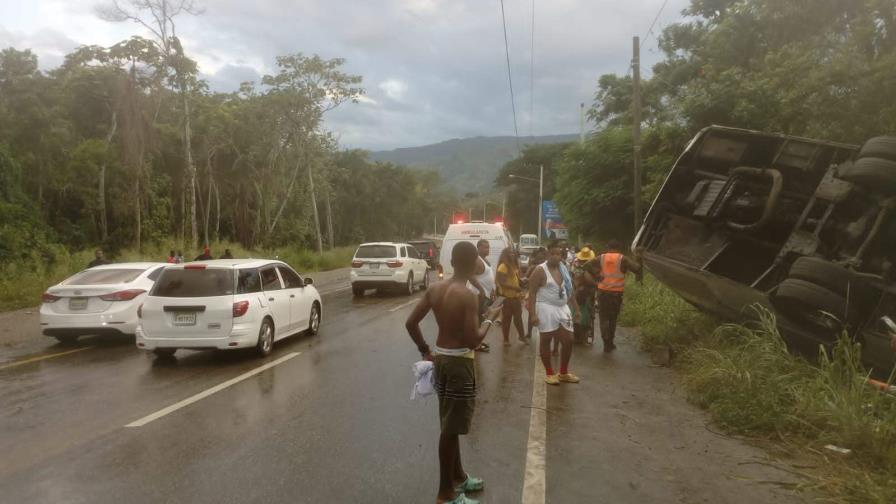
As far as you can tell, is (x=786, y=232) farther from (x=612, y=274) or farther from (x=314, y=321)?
(x=314, y=321)

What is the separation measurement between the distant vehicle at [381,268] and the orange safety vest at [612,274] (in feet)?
35.7

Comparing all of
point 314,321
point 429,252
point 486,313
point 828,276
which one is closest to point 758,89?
point 828,276

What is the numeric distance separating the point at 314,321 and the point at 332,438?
663cm

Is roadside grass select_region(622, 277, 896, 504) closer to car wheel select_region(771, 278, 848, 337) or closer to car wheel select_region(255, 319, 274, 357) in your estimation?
car wheel select_region(771, 278, 848, 337)

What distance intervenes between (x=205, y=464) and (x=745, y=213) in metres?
7.49

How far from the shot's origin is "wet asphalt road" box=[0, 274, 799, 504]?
4.66 m

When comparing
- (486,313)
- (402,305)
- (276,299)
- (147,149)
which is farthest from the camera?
(147,149)

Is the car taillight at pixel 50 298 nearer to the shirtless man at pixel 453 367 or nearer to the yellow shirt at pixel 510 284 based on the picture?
the yellow shirt at pixel 510 284

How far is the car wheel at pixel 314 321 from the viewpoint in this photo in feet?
39.7

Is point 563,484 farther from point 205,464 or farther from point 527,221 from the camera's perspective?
point 527,221

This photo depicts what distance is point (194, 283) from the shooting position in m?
9.48

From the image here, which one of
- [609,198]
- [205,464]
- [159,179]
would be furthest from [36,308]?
[159,179]

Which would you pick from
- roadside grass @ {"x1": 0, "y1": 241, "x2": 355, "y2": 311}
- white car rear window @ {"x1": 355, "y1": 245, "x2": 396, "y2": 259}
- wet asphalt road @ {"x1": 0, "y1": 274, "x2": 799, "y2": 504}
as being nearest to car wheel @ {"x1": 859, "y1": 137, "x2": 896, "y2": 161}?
wet asphalt road @ {"x1": 0, "y1": 274, "x2": 799, "y2": 504}

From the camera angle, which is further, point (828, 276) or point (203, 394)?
point (203, 394)
